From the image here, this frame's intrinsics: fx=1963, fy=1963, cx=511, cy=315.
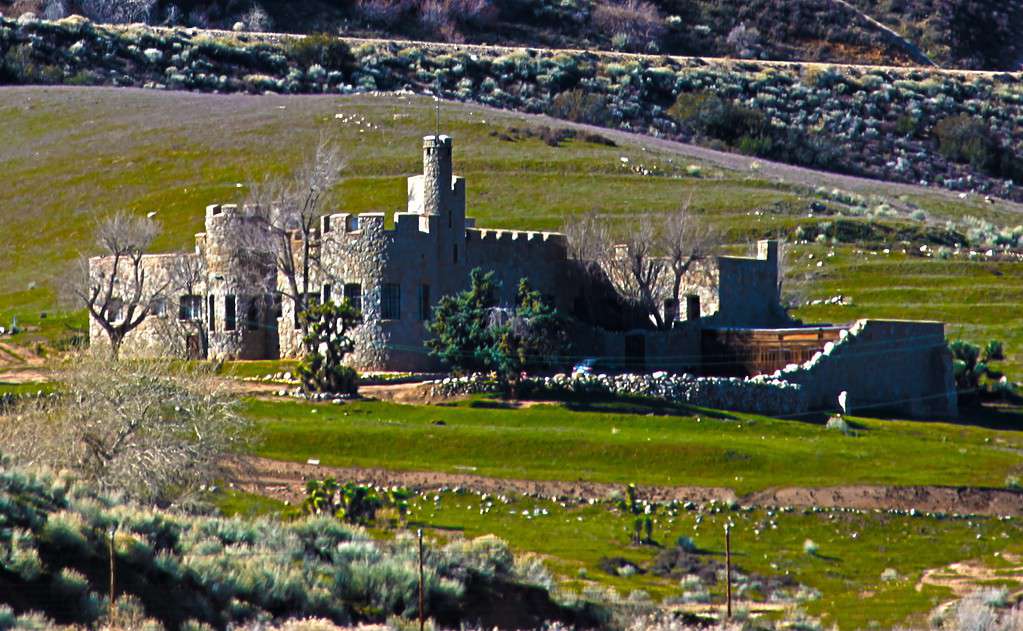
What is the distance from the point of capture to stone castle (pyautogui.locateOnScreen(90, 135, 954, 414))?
63.9 m

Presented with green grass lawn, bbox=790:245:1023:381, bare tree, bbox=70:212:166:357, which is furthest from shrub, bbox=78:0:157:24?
bare tree, bbox=70:212:166:357

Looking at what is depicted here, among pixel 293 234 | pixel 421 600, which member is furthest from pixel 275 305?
pixel 421 600

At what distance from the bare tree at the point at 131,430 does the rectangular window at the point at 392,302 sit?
58.0ft

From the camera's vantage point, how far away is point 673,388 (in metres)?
61.2

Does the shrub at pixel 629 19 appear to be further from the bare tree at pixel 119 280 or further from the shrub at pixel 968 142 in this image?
the bare tree at pixel 119 280

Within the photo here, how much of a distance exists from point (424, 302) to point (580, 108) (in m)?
62.1

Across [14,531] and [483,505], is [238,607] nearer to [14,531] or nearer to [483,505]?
[14,531]

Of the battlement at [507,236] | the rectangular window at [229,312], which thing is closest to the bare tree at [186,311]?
the rectangular window at [229,312]

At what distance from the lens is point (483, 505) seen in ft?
154

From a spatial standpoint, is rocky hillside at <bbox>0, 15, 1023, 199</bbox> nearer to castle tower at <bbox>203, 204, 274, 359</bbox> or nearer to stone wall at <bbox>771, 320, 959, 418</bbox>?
stone wall at <bbox>771, 320, 959, 418</bbox>

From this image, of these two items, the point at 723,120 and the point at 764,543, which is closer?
the point at 764,543

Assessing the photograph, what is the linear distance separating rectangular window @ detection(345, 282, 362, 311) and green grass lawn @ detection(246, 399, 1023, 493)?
6.76 metres

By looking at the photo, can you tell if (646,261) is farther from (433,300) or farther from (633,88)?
(633,88)

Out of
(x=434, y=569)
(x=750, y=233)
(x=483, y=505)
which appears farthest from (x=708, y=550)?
(x=750, y=233)
